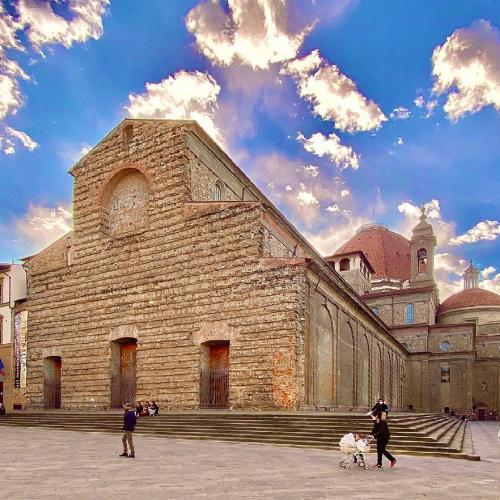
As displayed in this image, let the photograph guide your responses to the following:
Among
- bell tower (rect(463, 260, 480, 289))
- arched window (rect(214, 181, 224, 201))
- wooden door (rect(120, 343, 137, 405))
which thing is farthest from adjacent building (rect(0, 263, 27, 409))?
bell tower (rect(463, 260, 480, 289))

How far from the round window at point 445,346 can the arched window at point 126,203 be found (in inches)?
1408

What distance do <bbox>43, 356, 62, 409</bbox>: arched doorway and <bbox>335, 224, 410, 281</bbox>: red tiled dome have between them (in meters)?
38.8

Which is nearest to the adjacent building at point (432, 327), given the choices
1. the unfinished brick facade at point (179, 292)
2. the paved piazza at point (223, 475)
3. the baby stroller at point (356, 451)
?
the unfinished brick facade at point (179, 292)

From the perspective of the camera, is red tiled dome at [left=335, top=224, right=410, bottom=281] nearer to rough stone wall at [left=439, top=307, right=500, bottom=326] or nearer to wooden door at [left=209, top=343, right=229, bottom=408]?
rough stone wall at [left=439, top=307, right=500, bottom=326]

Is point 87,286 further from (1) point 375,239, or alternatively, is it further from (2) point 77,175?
(1) point 375,239

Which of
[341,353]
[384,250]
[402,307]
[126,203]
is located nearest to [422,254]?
[384,250]

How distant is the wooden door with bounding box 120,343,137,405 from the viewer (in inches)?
1027

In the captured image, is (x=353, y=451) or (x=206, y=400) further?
(x=206, y=400)

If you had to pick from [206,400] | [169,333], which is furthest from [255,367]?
[169,333]

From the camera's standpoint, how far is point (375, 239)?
211ft

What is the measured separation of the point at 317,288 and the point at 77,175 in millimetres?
15490

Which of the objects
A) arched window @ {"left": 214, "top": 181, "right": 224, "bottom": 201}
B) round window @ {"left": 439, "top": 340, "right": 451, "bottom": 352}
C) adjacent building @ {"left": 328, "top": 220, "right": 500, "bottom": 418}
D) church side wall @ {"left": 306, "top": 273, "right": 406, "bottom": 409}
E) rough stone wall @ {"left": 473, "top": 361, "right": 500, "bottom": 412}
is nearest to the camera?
church side wall @ {"left": 306, "top": 273, "right": 406, "bottom": 409}

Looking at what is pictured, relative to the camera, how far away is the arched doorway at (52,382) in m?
28.9

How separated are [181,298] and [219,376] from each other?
3926mm
